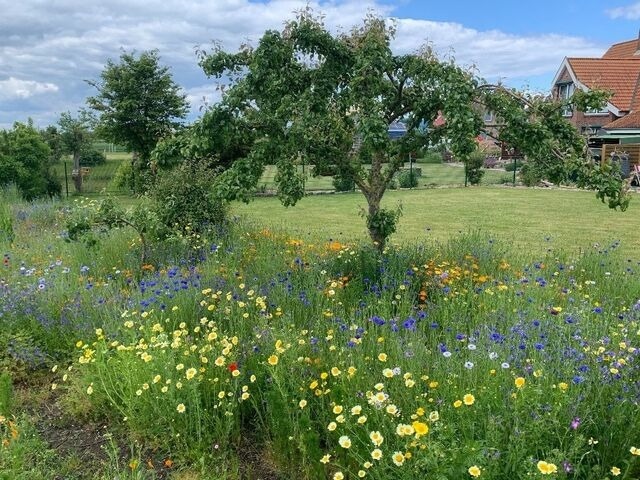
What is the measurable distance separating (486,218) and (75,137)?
17.1 m

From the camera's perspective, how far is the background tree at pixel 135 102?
751 inches

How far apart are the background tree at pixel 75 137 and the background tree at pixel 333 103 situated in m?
18.6

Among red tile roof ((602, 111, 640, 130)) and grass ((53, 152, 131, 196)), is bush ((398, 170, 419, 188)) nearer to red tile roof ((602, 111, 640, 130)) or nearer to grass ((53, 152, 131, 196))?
red tile roof ((602, 111, 640, 130))

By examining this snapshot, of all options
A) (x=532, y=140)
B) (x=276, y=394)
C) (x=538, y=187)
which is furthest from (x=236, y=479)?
(x=538, y=187)

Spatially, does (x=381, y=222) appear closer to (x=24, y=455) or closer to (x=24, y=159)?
(x=24, y=455)

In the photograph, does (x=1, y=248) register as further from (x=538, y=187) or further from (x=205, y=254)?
(x=538, y=187)

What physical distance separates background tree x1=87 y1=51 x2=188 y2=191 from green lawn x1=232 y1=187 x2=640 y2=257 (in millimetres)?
5071

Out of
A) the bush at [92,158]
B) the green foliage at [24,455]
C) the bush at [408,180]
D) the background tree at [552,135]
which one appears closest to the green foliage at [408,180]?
the bush at [408,180]

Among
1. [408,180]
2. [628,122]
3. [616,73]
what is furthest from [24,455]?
[616,73]

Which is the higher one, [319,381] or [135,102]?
[135,102]

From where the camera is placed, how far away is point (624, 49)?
37594mm

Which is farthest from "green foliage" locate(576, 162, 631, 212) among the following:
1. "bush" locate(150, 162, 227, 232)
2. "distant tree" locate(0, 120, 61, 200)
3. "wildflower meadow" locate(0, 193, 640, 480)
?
"distant tree" locate(0, 120, 61, 200)

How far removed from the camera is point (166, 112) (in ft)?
65.2

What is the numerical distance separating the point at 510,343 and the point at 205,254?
3.76 metres
